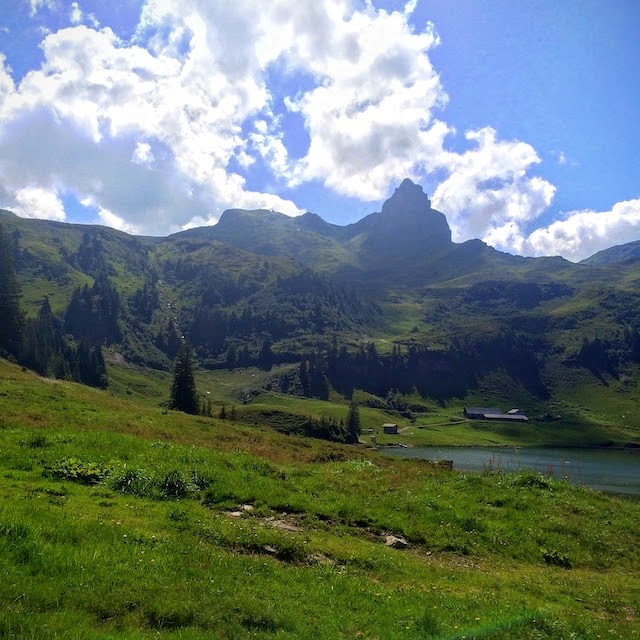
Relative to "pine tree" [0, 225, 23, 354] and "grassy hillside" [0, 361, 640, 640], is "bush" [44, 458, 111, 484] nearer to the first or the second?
"grassy hillside" [0, 361, 640, 640]

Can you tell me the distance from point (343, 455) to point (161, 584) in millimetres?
27541

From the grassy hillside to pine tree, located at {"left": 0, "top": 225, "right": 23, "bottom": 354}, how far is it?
132 m

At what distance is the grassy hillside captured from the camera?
32.9ft

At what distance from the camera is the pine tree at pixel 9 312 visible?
142375 mm

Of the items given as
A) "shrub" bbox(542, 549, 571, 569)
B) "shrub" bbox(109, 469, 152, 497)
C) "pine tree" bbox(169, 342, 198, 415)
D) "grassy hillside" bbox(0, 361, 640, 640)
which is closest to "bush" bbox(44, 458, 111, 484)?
"grassy hillside" bbox(0, 361, 640, 640)

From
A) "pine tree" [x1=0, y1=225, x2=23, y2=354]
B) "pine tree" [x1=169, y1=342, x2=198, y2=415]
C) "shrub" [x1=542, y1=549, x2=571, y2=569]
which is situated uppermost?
"pine tree" [x1=0, y1=225, x2=23, y2=354]

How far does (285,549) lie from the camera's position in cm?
1548

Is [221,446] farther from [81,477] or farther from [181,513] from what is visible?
[181,513]

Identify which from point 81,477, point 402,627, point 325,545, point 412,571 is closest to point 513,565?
point 412,571

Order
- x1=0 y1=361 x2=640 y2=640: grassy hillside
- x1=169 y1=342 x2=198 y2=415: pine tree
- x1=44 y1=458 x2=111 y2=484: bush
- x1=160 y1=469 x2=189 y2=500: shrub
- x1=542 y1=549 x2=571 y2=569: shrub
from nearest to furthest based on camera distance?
1. x1=0 y1=361 x2=640 y2=640: grassy hillside
2. x1=44 y1=458 x2=111 y2=484: bush
3. x1=160 y1=469 x2=189 y2=500: shrub
4. x1=542 y1=549 x2=571 y2=569: shrub
5. x1=169 y1=342 x2=198 y2=415: pine tree

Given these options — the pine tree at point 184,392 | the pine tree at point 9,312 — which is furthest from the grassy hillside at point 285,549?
the pine tree at point 9,312

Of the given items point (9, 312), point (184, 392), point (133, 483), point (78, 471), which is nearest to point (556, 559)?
point (133, 483)

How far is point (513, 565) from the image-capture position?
20078 millimetres

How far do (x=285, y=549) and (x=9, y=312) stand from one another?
155m
